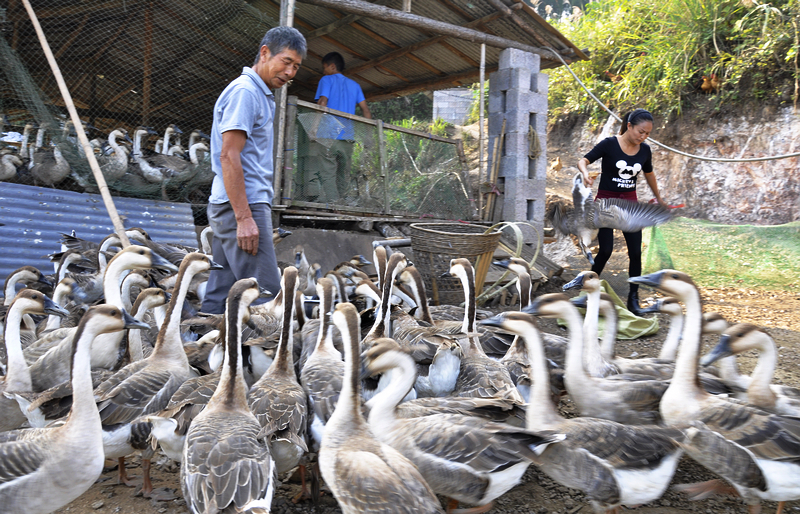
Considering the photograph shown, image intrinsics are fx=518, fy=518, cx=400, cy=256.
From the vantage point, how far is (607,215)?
254 inches

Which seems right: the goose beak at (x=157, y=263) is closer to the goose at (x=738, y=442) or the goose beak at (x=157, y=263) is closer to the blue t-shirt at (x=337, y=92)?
the goose at (x=738, y=442)

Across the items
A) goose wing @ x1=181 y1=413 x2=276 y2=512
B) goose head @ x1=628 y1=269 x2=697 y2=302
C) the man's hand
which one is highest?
the man's hand

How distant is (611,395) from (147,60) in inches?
385

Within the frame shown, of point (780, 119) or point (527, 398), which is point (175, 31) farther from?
point (780, 119)

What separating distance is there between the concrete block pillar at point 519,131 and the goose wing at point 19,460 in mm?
8581

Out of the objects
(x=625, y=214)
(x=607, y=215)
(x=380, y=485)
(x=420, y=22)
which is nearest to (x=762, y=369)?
(x=380, y=485)

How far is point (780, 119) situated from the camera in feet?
41.9

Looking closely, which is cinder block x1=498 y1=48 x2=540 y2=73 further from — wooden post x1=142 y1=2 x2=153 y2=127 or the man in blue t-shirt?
wooden post x1=142 y1=2 x2=153 y2=127

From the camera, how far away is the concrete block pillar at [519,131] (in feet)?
32.1

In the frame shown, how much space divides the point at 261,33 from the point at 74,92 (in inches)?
164

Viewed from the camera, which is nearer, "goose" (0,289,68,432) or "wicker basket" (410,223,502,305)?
"goose" (0,289,68,432)

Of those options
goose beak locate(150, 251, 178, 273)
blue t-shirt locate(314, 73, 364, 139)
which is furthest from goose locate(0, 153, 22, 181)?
goose beak locate(150, 251, 178, 273)

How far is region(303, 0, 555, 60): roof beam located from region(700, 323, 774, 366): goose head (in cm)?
647

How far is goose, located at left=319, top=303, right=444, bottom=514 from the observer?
2.32 m
